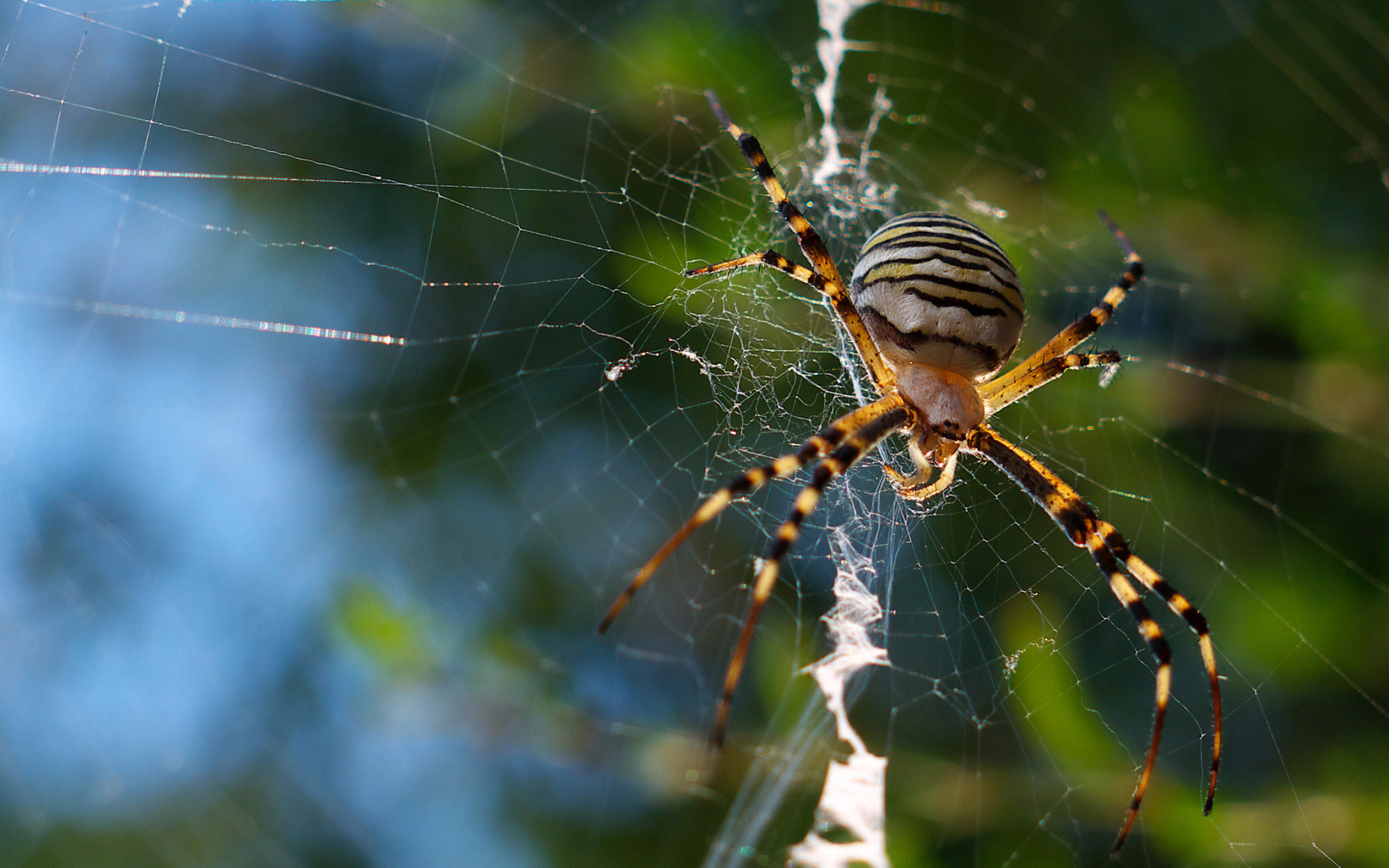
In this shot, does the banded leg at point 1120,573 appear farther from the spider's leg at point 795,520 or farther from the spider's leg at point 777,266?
the spider's leg at point 777,266

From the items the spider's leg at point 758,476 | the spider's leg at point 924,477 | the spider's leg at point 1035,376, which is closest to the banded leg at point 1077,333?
the spider's leg at point 1035,376

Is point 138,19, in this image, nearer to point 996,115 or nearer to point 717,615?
point 717,615

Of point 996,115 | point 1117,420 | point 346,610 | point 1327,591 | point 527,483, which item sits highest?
point 996,115

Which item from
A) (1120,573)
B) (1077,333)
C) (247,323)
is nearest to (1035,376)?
(1077,333)

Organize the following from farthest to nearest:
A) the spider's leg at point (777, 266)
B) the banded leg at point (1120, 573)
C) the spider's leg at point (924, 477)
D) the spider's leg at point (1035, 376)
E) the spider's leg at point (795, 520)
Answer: the spider's leg at point (1035, 376)
the spider's leg at point (924, 477)
the spider's leg at point (777, 266)
the banded leg at point (1120, 573)
the spider's leg at point (795, 520)

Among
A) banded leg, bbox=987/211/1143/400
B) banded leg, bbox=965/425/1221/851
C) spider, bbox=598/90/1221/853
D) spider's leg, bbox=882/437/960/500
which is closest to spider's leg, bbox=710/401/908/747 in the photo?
spider, bbox=598/90/1221/853

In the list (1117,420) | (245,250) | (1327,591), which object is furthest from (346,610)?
(1327,591)
